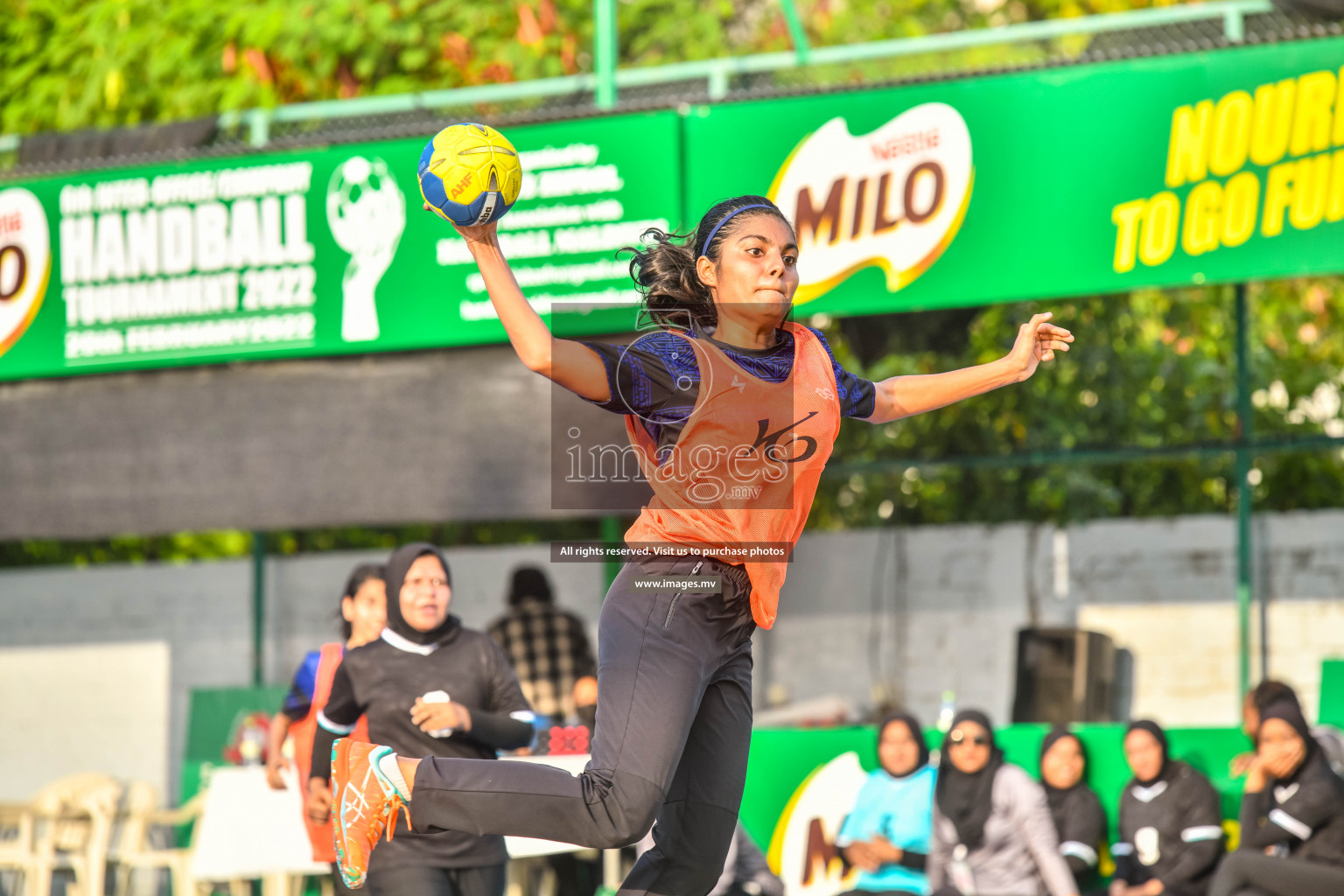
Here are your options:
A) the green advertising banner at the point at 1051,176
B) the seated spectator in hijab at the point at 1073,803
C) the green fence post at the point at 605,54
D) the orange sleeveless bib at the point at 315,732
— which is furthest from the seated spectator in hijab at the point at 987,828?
the green fence post at the point at 605,54

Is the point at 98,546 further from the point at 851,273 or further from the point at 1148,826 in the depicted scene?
the point at 1148,826

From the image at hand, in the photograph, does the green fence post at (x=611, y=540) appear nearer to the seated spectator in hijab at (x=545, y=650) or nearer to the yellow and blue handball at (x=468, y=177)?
the seated spectator in hijab at (x=545, y=650)

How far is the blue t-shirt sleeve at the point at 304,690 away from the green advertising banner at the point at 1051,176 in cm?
344

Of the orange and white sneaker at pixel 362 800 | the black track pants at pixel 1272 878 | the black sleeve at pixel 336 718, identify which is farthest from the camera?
the black track pants at pixel 1272 878

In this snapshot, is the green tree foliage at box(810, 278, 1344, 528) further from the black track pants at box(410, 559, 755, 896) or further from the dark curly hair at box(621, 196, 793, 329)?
the black track pants at box(410, 559, 755, 896)

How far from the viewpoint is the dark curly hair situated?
449 centimetres

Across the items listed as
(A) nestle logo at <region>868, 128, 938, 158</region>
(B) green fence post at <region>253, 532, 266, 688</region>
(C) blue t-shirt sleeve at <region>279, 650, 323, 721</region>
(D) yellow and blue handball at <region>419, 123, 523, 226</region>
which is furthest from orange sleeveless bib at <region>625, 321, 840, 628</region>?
(B) green fence post at <region>253, 532, 266, 688</region>

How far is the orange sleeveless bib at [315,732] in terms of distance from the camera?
684 cm

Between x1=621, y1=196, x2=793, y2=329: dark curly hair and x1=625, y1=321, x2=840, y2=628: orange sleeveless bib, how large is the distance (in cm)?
27

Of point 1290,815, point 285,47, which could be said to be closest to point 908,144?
point 1290,815

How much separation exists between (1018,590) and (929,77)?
3.97m

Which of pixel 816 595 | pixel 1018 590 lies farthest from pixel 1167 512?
pixel 816 595

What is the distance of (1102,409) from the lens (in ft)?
39.8

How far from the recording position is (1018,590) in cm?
1180
